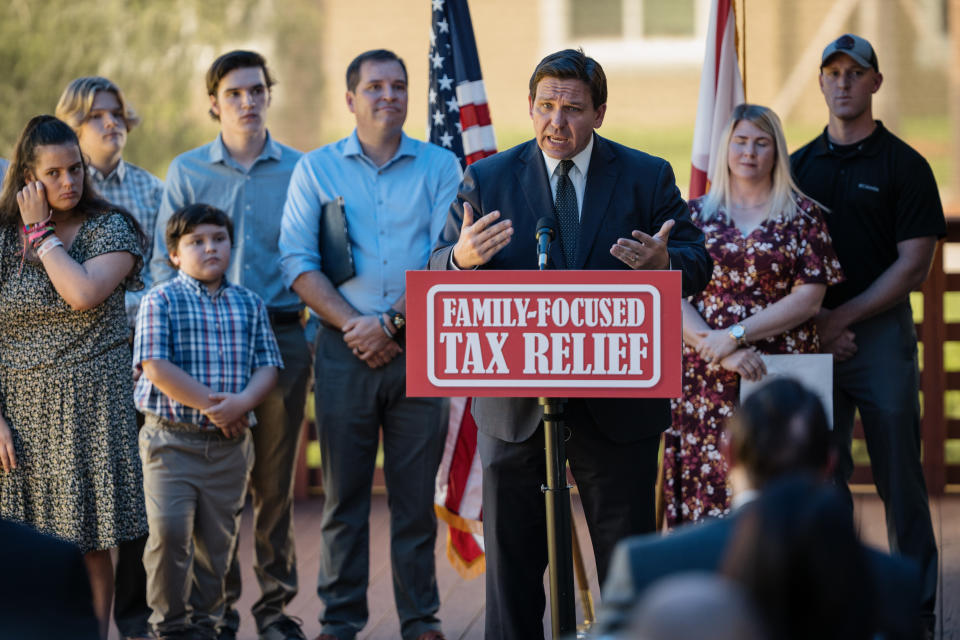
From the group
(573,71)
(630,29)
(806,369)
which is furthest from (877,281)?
(630,29)

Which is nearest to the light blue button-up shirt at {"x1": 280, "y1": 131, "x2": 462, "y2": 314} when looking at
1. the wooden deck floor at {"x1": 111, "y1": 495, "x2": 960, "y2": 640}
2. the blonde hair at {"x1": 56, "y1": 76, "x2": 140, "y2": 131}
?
the blonde hair at {"x1": 56, "y1": 76, "x2": 140, "y2": 131}

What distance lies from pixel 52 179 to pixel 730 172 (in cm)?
221

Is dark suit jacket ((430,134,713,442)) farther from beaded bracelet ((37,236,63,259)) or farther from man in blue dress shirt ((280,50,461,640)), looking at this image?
beaded bracelet ((37,236,63,259))

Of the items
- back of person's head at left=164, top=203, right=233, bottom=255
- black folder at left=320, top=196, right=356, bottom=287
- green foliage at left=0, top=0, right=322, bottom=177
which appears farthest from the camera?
green foliage at left=0, top=0, right=322, bottom=177

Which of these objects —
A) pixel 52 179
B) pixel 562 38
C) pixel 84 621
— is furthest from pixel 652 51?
pixel 84 621

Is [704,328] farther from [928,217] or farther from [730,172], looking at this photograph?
[928,217]

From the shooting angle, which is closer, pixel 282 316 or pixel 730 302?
pixel 730 302

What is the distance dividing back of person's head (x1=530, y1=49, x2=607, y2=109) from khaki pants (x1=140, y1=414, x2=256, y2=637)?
65.4 inches

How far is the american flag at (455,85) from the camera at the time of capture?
15.0 ft

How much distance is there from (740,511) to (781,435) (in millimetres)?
121

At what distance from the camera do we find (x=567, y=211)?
3162mm

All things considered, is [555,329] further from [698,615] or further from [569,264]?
[698,615]

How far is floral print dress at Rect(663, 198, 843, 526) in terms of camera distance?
12.9ft

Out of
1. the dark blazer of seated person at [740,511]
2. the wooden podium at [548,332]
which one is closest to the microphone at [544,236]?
the wooden podium at [548,332]
